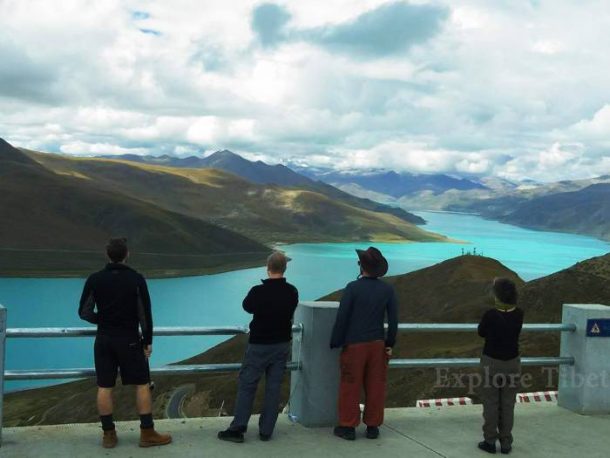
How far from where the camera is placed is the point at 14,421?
4250cm

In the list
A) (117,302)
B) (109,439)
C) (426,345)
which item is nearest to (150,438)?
(109,439)

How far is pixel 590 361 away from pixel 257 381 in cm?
447

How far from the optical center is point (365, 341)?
285 inches

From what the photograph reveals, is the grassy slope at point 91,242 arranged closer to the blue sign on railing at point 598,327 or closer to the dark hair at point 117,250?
the blue sign on railing at point 598,327

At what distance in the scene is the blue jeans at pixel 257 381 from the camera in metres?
7.06

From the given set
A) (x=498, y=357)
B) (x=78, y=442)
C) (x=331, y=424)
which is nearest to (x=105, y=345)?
(x=78, y=442)

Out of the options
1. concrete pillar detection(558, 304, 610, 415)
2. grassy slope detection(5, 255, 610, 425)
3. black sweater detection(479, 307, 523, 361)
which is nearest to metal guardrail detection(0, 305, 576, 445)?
concrete pillar detection(558, 304, 610, 415)

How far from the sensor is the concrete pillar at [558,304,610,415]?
8.61m

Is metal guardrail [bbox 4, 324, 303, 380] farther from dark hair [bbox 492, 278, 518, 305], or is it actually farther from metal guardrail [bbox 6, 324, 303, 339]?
dark hair [bbox 492, 278, 518, 305]

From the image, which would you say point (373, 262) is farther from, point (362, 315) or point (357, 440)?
point (357, 440)

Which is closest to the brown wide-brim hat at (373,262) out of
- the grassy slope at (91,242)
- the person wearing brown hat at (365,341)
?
the person wearing brown hat at (365,341)

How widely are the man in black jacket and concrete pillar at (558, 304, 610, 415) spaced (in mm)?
5535

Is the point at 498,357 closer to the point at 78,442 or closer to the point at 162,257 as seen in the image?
the point at 78,442

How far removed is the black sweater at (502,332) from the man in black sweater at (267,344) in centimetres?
210
